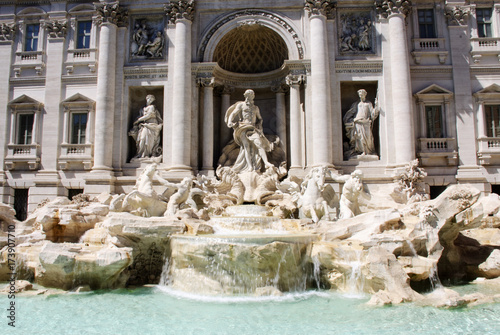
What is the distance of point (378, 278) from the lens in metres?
9.94

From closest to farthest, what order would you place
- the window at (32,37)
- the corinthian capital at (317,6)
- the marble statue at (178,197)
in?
1. the marble statue at (178,197)
2. the corinthian capital at (317,6)
3. the window at (32,37)

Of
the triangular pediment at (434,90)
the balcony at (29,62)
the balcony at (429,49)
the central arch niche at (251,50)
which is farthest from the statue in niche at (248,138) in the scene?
the balcony at (29,62)

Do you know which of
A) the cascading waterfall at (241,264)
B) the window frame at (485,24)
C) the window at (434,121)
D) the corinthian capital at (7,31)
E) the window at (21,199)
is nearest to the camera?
the cascading waterfall at (241,264)

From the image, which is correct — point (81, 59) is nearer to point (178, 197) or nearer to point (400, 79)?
point (178, 197)

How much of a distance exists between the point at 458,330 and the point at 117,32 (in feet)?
60.6

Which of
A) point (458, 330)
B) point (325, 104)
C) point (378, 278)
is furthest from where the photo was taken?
point (325, 104)

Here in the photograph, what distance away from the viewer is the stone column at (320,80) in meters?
17.8

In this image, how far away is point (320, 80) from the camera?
1812cm

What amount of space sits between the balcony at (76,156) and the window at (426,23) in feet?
54.9

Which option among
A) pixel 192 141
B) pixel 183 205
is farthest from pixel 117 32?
pixel 183 205

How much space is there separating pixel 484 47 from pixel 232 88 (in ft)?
39.5

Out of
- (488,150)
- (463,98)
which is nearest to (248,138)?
(463,98)

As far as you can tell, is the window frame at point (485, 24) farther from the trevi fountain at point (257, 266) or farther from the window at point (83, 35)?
the window at point (83, 35)

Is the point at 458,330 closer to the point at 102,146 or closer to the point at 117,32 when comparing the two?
the point at 102,146
